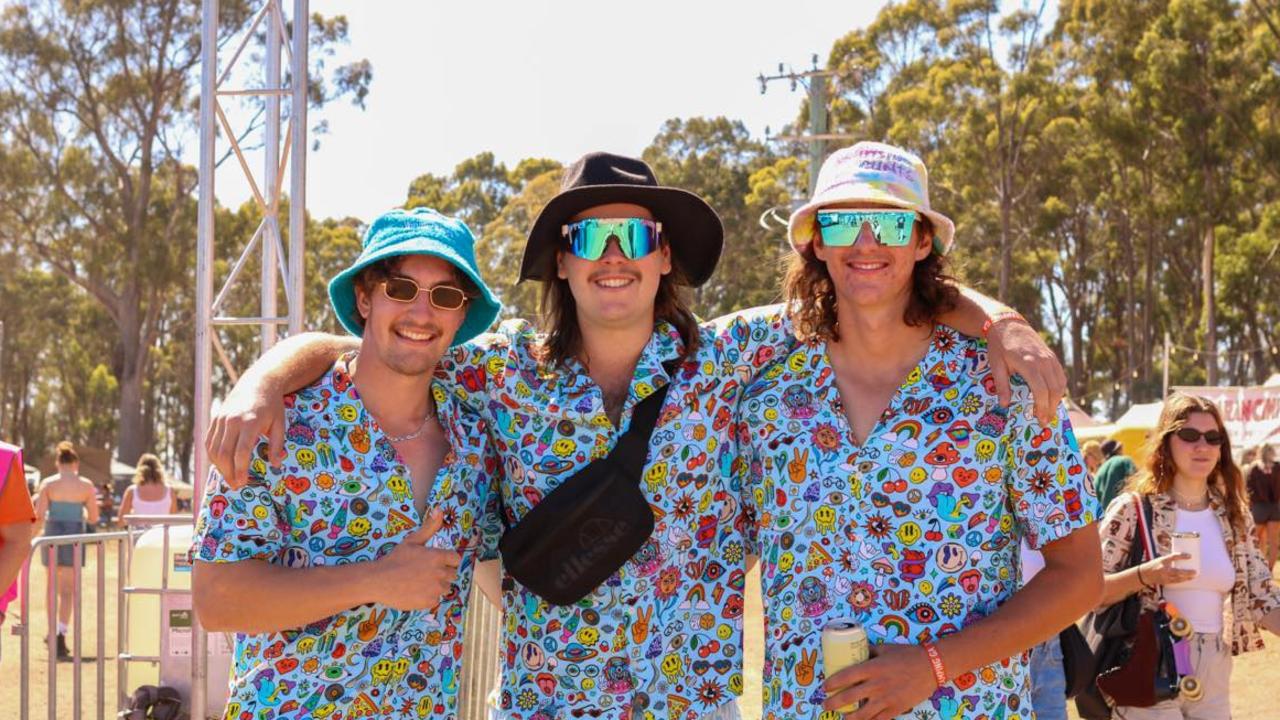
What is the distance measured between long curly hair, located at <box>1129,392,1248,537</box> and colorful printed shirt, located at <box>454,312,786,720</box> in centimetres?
274

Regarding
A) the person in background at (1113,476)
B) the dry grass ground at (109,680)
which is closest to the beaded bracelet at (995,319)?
the dry grass ground at (109,680)

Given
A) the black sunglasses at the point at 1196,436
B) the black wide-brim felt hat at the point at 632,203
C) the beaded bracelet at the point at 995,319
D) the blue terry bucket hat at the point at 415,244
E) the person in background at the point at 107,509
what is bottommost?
the black sunglasses at the point at 1196,436

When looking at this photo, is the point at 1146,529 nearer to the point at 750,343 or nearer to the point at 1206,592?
the point at 1206,592

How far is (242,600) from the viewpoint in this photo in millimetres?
2689

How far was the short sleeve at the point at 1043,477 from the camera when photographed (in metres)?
2.79

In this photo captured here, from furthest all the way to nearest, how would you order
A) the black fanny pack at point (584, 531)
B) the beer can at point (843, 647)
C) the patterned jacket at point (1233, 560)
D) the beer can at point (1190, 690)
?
the patterned jacket at point (1233, 560) → the beer can at point (1190, 690) → the black fanny pack at point (584, 531) → the beer can at point (843, 647)

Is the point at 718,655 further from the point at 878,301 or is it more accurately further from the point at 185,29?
the point at 185,29

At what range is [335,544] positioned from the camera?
9.31 feet

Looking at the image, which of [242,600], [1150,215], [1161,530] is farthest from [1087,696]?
[1150,215]

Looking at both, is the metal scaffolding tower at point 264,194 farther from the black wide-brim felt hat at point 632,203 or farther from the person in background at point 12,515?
the black wide-brim felt hat at point 632,203

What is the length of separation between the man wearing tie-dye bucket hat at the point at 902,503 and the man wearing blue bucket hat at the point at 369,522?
2.33 feet

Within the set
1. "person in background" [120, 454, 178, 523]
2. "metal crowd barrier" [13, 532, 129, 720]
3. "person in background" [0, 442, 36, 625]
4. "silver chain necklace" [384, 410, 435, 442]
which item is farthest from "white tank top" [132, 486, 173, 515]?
"silver chain necklace" [384, 410, 435, 442]

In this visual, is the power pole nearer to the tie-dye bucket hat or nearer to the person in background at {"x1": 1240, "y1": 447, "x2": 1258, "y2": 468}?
the person in background at {"x1": 1240, "y1": 447, "x2": 1258, "y2": 468}

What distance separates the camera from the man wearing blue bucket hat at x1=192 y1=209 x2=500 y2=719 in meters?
2.71
